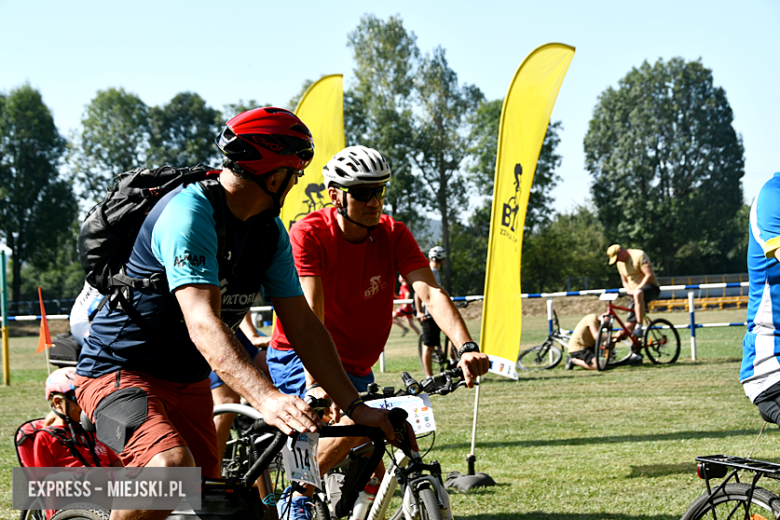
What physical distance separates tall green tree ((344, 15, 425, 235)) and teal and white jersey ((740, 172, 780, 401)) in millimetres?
50980

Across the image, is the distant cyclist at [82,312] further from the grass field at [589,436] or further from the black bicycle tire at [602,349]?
the black bicycle tire at [602,349]

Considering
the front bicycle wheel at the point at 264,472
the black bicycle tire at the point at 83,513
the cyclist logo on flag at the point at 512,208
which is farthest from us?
the cyclist logo on flag at the point at 512,208

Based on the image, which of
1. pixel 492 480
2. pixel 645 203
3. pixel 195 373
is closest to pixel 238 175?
pixel 195 373

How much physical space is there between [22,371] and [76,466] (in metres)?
14.3

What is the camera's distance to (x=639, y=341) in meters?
13.4

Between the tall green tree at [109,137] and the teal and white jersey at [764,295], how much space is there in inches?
2321

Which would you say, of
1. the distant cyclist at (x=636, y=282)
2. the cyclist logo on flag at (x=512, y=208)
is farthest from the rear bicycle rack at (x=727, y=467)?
the distant cyclist at (x=636, y=282)

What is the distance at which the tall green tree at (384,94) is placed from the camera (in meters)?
53.8

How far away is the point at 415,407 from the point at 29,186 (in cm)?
5798

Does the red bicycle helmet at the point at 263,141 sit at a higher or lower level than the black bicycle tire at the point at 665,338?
higher

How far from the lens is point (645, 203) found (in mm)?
65500

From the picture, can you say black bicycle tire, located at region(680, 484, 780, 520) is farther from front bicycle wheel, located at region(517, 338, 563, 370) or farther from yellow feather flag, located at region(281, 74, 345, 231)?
front bicycle wheel, located at region(517, 338, 563, 370)

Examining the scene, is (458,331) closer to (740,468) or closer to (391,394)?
(391,394)

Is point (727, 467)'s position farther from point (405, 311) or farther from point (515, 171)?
point (405, 311)
